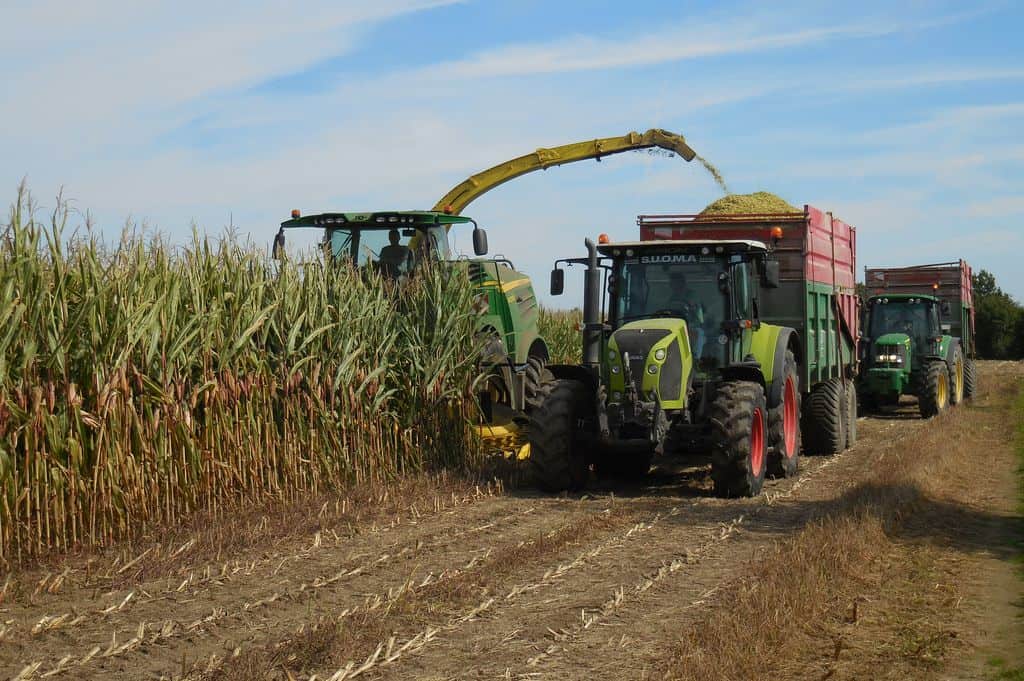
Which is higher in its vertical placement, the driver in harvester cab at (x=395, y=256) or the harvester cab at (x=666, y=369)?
the driver in harvester cab at (x=395, y=256)

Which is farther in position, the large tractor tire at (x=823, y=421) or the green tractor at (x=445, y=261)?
the large tractor tire at (x=823, y=421)

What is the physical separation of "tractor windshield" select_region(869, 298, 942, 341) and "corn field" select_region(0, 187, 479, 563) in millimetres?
11336

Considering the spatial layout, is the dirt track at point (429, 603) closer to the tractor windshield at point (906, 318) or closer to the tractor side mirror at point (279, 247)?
the tractor side mirror at point (279, 247)

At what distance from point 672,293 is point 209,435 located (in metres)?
4.37

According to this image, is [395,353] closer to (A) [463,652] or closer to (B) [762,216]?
(B) [762,216]

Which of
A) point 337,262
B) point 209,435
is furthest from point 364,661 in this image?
point 337,262

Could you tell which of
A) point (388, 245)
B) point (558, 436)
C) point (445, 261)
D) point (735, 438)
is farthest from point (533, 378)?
point (735, 438)

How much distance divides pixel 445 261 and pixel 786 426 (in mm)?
3772

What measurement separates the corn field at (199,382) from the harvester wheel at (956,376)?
1199cm

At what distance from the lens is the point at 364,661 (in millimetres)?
5191

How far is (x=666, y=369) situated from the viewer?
9.88m

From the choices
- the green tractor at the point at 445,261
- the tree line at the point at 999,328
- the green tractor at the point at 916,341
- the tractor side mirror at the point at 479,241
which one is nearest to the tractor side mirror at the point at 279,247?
the green tractor at the point at 445,261

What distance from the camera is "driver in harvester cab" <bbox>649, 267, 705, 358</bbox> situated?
1056 centimetres

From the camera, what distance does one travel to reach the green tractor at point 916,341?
754 inches
